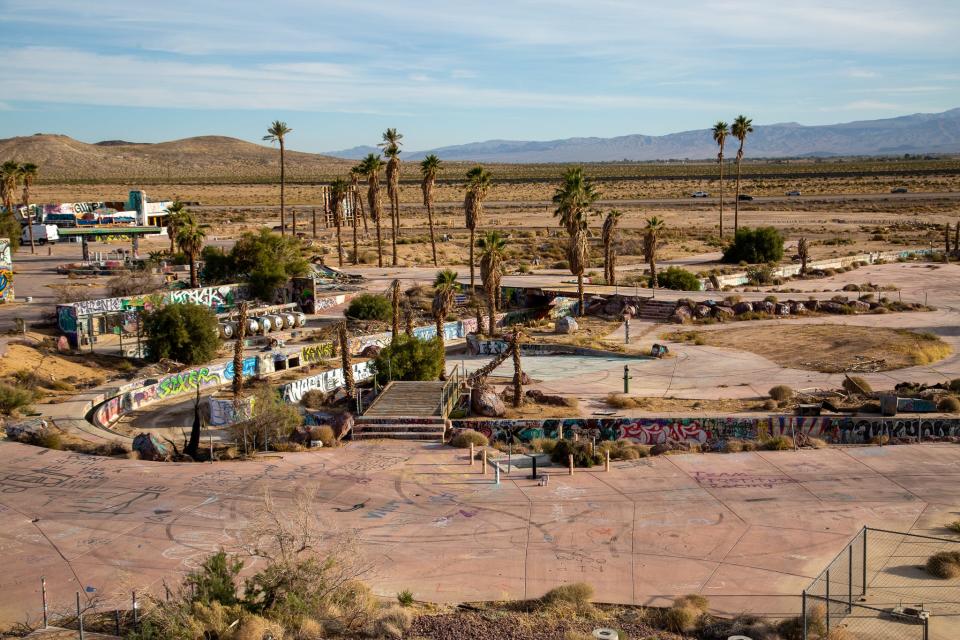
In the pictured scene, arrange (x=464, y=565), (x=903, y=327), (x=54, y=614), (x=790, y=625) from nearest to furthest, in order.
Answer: (x=790, y=625) → (x=54, y=614) → (x=464, y=565) → (x=903, y=327)

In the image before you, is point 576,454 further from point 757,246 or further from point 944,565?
point 757,246

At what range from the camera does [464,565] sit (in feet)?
79.2

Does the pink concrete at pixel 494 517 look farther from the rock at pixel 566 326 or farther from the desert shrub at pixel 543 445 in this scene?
the rock at pixel 566 326

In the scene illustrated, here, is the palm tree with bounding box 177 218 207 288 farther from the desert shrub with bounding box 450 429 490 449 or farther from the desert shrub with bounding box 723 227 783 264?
the desert shrub with bounding box 723 227 783 264

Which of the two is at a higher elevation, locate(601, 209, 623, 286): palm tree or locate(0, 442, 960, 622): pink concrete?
locate(601, 209, 623, 286): palm tree

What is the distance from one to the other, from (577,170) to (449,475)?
35.0 meters

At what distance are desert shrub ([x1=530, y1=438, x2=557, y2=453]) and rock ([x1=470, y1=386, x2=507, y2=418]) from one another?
12.3ft

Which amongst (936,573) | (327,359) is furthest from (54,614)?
(327,359)

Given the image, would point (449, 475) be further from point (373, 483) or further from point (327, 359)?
point (327, 359)

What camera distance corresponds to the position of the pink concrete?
2327 centimetres

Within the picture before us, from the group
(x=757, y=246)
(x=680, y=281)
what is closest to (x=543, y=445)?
(x=680, y=281)

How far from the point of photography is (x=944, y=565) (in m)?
22.6

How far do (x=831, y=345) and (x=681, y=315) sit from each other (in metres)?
11.7

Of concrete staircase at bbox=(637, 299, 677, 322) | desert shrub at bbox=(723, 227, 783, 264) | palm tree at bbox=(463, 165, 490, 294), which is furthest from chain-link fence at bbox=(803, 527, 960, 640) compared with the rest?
desert shrub at bbox=(723, 227, 783, 264)
